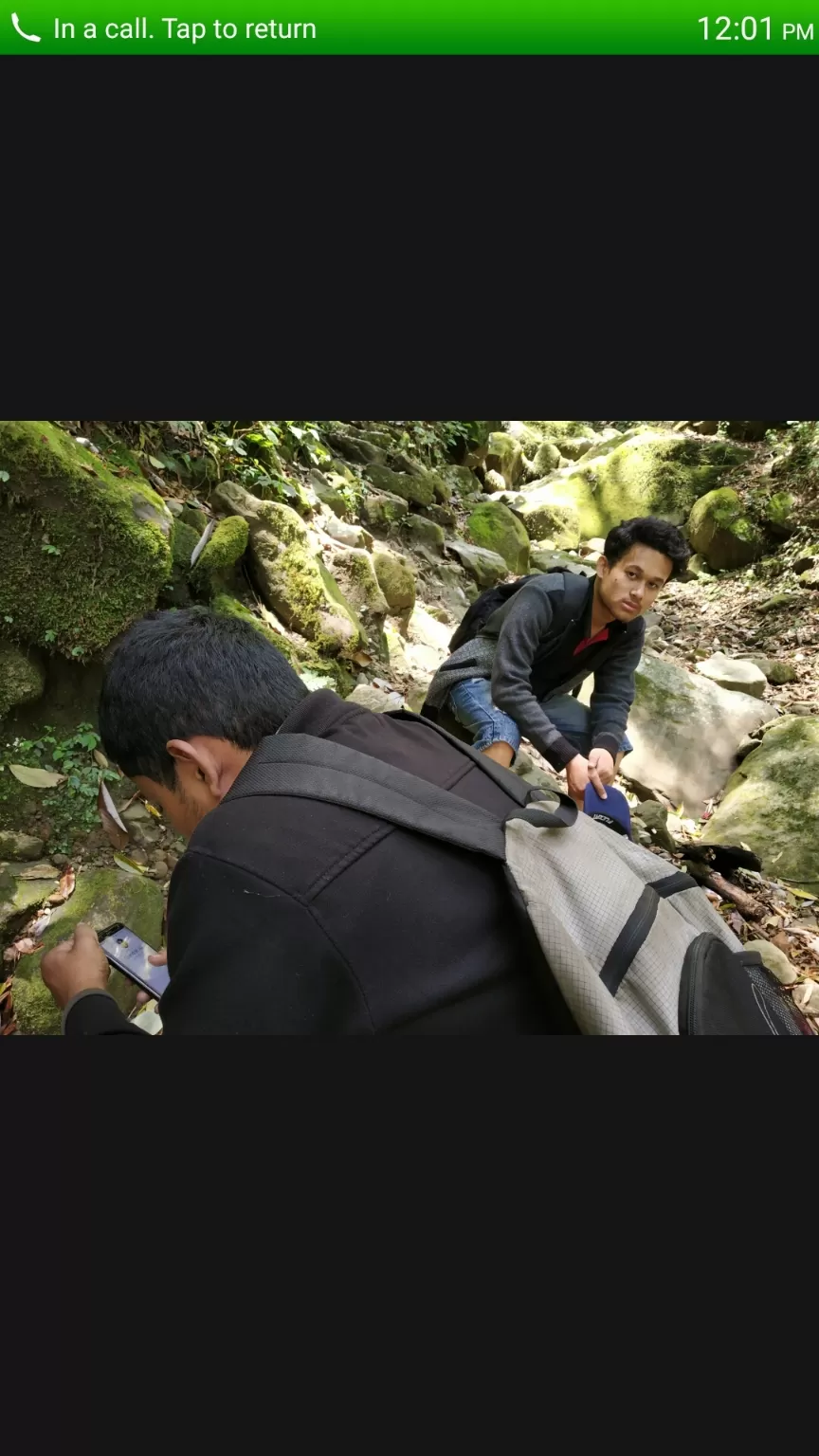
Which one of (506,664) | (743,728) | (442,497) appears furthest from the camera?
(442,497)

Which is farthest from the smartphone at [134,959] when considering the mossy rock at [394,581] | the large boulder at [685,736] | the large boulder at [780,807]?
the mossy rock at [394,581]

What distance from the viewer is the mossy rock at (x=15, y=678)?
308 centimetres

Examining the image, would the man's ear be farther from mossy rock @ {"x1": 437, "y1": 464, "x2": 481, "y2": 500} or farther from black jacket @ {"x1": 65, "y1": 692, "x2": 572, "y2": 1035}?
mossy rock @ {"x1": 437, "y1": 464, "x2": 481, "y2": 500}

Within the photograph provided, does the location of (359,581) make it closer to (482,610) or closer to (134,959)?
(482,610)

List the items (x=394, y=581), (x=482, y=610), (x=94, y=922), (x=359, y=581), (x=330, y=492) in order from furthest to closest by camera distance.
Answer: (x=330, y=492) < (x=394, y=581) < (x=359, y=581) < (x=482, y=610) < (x=94, y=922)

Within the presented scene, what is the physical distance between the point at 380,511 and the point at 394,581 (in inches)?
50.6

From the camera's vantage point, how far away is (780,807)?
4086 millimetres

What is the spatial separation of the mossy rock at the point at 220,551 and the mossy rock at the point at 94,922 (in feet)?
5.64

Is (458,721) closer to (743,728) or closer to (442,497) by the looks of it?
(743,728)

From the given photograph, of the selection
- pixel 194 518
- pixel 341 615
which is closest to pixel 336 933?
pixel 194 518

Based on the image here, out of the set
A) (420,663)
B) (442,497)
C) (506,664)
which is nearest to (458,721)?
(506,664)

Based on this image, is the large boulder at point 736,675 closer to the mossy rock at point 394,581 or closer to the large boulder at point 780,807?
the large boulder at point 780,807

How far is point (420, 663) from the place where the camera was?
535 cm

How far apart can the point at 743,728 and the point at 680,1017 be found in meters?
4.26
